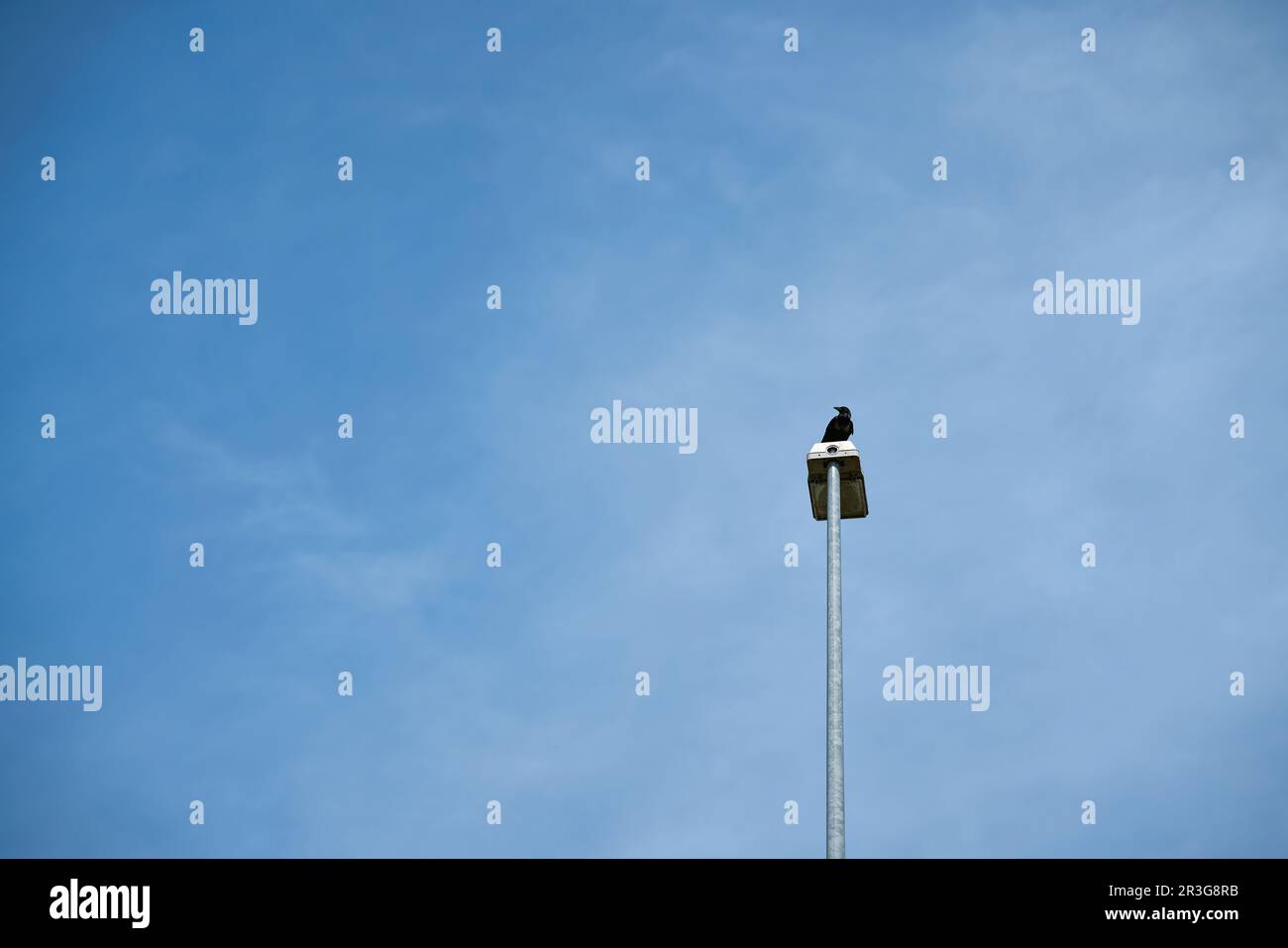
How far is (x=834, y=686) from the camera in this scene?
14859 mm

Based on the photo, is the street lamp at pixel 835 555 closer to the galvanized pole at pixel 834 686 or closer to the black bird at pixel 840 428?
the galvanized pole at pixel 834 686

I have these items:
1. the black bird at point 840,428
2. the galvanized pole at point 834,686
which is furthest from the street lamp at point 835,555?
the black bird at point 840,428

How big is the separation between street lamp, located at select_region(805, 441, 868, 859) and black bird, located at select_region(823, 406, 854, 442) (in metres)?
0.35

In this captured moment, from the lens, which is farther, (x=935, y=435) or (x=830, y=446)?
(x=935, y=435)

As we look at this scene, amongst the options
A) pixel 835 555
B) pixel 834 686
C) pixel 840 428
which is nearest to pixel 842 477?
pixel 840 428

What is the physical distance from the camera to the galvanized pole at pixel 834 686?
550 inches

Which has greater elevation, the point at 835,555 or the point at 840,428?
the point at 840,428

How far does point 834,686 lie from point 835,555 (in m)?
1.57

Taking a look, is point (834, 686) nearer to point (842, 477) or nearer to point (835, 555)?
point (835, 555)
